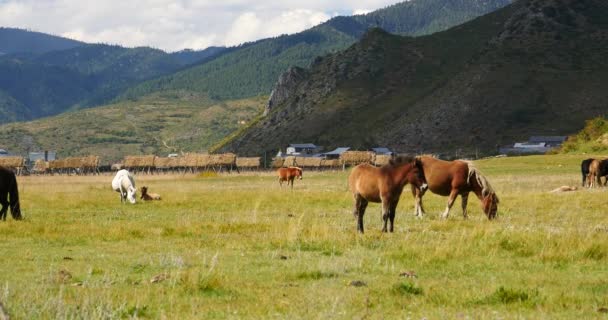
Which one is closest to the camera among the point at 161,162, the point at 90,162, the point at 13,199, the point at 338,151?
the point at 13,199

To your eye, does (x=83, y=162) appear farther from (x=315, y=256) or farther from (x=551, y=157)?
(x=315, y=256)

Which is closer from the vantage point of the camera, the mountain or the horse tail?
the horse tail

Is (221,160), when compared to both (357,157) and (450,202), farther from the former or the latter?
(450,202)

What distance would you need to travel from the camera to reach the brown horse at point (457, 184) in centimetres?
2447

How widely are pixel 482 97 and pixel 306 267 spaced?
134807 mm

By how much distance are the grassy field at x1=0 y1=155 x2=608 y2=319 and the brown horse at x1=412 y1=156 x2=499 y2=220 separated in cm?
63

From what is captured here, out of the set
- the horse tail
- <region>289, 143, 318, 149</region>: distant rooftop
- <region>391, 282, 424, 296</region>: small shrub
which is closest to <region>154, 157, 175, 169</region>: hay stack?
<region>289, 143, 318, 149</region>: distant rooftop

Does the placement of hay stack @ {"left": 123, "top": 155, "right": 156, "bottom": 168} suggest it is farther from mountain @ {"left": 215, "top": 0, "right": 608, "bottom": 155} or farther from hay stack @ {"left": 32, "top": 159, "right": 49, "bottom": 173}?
mountain @ {"left": 215, "top": 0, "right": 608, "bottom": 155}

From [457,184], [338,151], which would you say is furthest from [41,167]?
[457,184]

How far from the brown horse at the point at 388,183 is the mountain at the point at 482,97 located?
11256cm

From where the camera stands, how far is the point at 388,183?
2034cm

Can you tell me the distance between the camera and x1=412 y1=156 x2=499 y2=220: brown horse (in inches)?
963

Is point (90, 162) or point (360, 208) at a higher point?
A: point (360, 208)

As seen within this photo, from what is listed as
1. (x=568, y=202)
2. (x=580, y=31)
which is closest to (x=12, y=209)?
(x=568, y=202)
